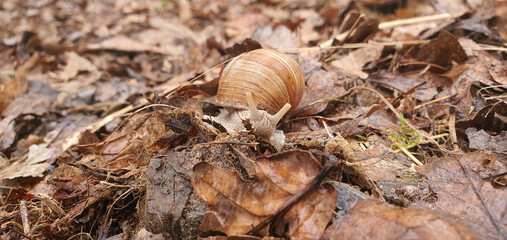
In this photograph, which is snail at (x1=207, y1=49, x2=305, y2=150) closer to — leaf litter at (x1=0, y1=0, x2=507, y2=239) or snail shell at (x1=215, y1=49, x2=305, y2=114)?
snail shell at (x1=215, y1=49, x2=305, y2=114)

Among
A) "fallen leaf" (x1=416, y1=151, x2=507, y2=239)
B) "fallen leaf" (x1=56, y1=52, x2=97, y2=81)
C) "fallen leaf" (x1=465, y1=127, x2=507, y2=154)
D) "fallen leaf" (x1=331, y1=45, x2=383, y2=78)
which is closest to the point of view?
"fallen leaf" (x1=416, y1=151, x2=507, y2=239)

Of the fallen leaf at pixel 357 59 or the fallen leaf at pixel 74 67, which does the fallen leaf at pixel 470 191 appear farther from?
the fallen leaf at pixel 74 67

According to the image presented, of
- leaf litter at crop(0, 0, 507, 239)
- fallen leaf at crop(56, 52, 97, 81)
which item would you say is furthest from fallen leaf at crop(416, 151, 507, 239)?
fallen leaf at crop(56, 52, 97, 81)

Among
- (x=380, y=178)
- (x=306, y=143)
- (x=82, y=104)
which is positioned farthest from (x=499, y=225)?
(x=82, y=104)

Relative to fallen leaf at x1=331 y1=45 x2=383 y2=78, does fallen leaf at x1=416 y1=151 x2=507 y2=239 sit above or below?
above

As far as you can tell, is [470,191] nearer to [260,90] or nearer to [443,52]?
[260,90]

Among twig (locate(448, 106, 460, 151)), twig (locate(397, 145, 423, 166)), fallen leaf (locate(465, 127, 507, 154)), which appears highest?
fallen leaf (locate(465, 127, 507, 154))

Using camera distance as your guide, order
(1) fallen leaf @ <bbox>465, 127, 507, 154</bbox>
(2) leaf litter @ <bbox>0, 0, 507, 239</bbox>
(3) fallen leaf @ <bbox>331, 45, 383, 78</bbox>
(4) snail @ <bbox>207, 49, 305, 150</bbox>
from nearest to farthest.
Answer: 1. (2) leaf litter @ <bbox>0, 0, 507, 239</bbox>
2. (1) fallen leaf @ <bbox>465, 127, 507, 154</bbox>
3. (4) snail @ <bbox>207, 49, 305, 150</bbox>
4. (3) fallen leaf @ <bbox>331, 45, 383, 78</bbox>

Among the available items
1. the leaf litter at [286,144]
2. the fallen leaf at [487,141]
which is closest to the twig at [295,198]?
the leaf litter at [286,144]
